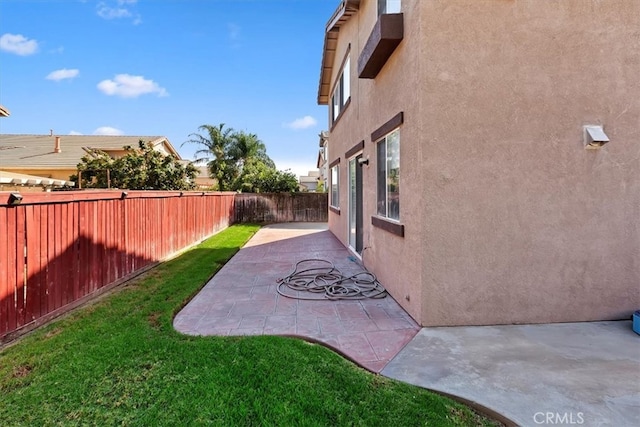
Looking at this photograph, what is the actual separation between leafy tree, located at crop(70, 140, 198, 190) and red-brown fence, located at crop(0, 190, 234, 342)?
7.69 meters

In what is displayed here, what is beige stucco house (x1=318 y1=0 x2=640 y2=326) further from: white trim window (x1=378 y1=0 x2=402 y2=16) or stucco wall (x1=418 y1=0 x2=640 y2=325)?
white trim window (x1=378 y1=0 x2=402 y2=16)

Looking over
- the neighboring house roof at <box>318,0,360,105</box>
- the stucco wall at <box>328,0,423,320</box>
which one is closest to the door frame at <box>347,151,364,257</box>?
the stucco wall at <box>328,0,423,320</box>

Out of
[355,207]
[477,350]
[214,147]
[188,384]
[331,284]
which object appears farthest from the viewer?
[214,147]

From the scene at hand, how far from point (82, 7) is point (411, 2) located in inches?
400

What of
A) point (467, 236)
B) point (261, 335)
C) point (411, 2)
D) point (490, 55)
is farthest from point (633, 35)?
point (261, 335)

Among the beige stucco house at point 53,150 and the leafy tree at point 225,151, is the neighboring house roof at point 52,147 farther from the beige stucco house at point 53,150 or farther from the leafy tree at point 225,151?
the leafy tree at point 225,151

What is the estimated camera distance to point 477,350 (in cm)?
346

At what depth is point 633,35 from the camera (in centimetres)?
425

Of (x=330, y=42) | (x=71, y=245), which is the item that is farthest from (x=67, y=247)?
(x=330, y=42)

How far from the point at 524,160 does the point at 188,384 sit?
4.50m

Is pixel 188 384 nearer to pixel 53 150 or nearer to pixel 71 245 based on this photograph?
pixel 71 245

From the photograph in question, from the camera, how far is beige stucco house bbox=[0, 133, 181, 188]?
22500 millimetres

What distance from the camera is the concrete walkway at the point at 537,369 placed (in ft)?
8.01

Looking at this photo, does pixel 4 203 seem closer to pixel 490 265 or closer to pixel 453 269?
pixel 453 269
